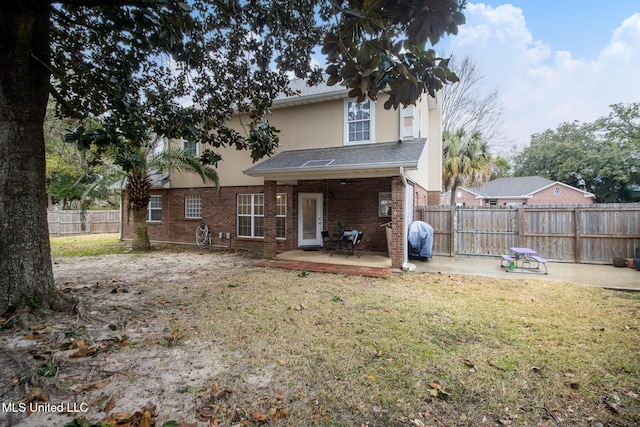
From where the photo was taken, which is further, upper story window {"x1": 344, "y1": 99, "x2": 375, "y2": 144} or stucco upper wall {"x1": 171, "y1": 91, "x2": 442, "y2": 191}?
upper story window {"x1": 344, "y1": 99, "x2": 375, "y2": 144}

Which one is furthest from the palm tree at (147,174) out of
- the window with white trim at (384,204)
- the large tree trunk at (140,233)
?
the window with white trim at (384,204)

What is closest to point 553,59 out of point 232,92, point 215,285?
point 232,92

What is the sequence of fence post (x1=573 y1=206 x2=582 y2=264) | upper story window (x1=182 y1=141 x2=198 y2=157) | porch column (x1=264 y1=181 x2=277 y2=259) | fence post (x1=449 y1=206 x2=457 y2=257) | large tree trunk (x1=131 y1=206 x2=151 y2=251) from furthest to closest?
upper story window (x1=182 y1=141 x2=198 y2=157) → large tree trunk (x1=131 y1=206 x2=151 y2=251) → fence post (x1=449 y1=206 x2=457 y2=257) → porch column (x1=264 y1=181 x2=277 y2=259) → fence post (x1=573 y1=206 x2=582 y2=264)

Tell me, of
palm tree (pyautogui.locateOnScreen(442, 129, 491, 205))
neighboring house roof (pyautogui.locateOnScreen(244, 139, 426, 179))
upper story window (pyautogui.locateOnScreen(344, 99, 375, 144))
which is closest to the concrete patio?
neighboring house roof (pyautogui.locateOnScreen(244, 139, 426, 179))

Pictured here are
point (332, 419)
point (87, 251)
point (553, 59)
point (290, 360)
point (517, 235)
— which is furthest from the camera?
point (553, 59)

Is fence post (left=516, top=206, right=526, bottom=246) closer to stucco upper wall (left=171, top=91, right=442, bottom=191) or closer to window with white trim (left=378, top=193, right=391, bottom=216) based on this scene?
stucco upper wall (left=171, top=91, right=442, bottom=191)

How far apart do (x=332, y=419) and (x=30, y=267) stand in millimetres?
5075

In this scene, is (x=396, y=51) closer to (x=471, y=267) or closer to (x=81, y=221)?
(x=471, y=267)

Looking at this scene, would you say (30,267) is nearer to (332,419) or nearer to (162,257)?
(332,419)

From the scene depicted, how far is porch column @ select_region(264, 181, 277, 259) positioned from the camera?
10234mm

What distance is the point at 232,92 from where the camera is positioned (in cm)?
728

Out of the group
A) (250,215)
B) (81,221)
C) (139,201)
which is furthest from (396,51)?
(81,221)
